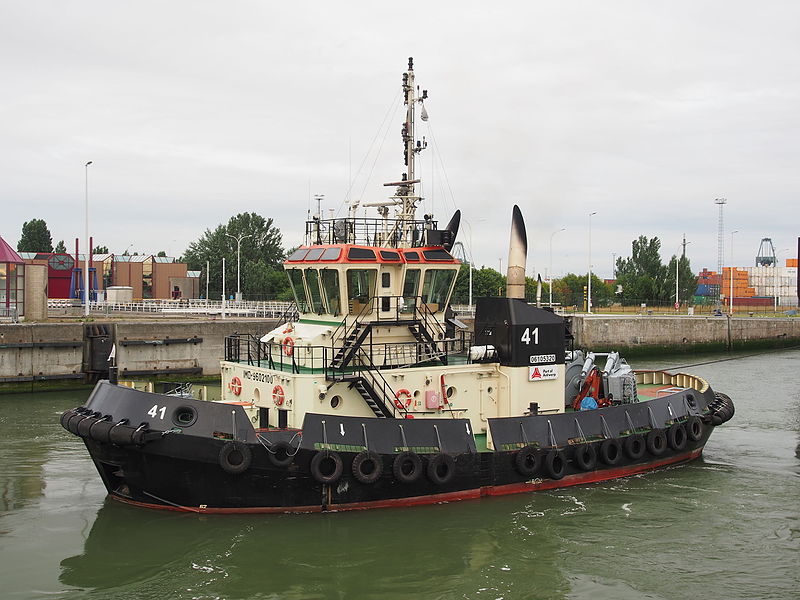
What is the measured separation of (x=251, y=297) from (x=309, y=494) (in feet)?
129

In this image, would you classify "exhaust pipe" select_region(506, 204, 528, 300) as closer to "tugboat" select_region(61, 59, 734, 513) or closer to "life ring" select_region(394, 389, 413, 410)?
"tugboat" select_region(61, 59, 734, 513)

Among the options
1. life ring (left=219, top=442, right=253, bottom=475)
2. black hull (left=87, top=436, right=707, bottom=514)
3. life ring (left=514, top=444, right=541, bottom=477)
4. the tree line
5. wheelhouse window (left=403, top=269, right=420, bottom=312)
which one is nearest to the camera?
life ring (left=219, top=442, right=253, bottom=475)

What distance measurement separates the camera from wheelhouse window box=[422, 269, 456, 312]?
42.5 feet

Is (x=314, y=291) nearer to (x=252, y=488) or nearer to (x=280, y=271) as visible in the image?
(x=252, y=488)

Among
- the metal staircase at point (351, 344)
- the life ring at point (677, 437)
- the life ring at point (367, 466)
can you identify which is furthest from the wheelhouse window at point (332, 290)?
the life ring at point (677, 437)

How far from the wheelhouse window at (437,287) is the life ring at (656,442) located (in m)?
4.05

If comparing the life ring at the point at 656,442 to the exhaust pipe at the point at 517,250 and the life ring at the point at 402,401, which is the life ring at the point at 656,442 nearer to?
the exhaust pipe at the point at 517,250

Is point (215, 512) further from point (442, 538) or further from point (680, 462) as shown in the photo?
point (680, 462)

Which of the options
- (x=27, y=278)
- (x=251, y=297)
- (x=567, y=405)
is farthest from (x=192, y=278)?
(x=567, y=405)

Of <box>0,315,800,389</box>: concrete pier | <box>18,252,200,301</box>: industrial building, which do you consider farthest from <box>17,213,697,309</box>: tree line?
<box>0,315,800,389</box>: concrete pier

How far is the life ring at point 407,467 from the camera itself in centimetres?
1119

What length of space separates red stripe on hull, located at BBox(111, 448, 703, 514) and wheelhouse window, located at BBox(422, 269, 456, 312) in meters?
3.00

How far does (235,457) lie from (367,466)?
1736mm

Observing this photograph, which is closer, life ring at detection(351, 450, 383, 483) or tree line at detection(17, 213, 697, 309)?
life ring at detection(351, 450, 383, 483)
